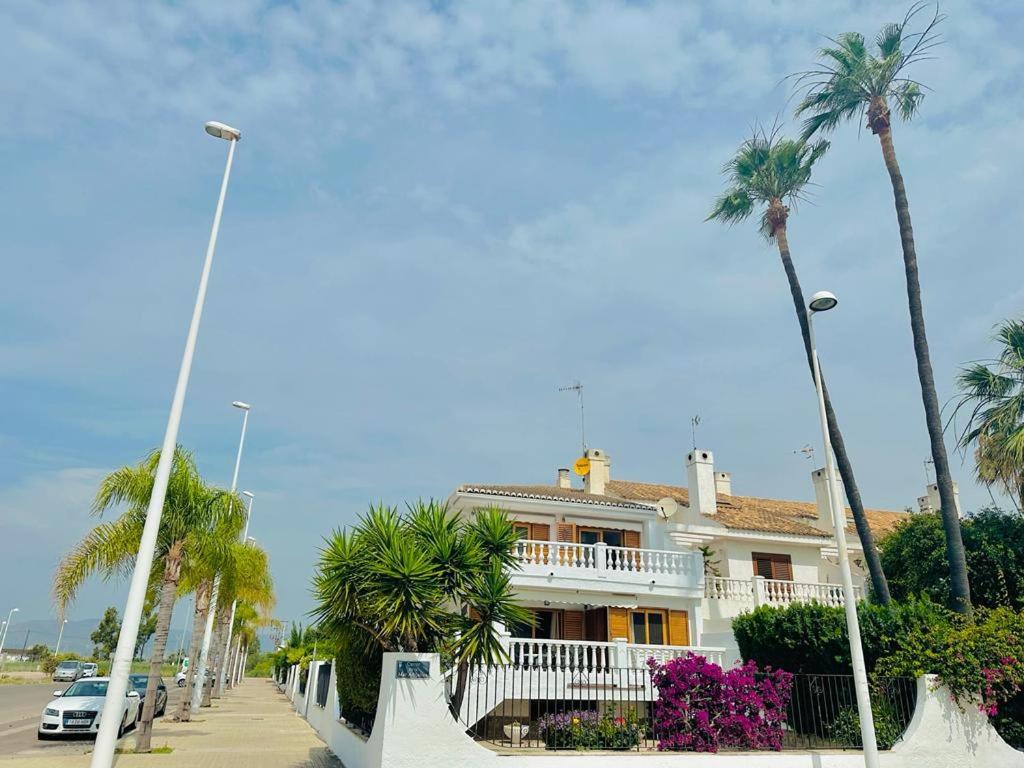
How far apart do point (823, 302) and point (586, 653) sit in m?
9.88

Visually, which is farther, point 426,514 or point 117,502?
point 117,502

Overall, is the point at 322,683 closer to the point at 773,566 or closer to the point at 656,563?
the point at 656,563

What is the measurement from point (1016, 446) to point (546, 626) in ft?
49.8

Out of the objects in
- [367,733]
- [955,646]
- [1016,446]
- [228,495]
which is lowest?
[367,733]

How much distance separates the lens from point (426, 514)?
1347cm

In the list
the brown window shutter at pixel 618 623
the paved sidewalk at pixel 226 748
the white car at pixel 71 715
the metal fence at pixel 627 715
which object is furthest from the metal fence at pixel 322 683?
the brown window shutter at pixel 618 623

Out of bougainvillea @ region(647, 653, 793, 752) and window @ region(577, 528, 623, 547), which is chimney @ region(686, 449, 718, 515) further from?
bougainvillea @ region(647, 653, 793, 752)

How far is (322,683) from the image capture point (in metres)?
24.2

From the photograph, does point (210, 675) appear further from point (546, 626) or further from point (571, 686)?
point (571, 686)

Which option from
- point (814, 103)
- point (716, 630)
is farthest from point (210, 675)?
point (814, 103)

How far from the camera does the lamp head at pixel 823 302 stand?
46.0 feet

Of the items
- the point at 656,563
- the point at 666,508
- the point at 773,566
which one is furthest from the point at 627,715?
the point at 773,566

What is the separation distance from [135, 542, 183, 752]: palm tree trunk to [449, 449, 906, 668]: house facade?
9.03 m

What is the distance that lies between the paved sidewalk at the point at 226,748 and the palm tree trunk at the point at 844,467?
53.4 feet
